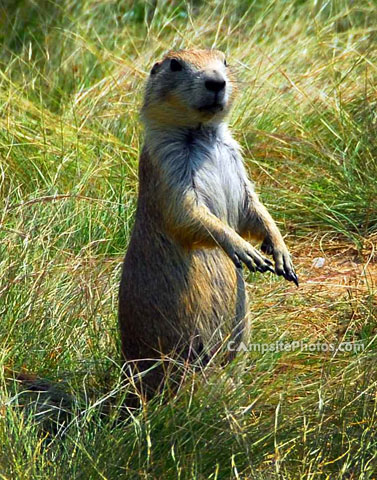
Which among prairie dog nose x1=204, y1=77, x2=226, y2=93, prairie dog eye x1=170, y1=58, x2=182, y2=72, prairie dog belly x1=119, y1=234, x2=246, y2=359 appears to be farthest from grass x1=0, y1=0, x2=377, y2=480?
prairie dog nose x1=204, y1=77, x2=226, y2=93

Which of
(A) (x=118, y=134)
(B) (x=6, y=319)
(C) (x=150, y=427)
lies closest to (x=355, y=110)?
(A) (x=118, y=134)

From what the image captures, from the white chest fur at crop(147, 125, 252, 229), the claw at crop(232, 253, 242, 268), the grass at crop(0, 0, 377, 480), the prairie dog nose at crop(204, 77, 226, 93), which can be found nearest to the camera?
the grass at crop(0, 0, 377, 480)

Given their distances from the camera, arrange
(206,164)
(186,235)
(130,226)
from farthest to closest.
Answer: (130,226), (206,164), (186,235)

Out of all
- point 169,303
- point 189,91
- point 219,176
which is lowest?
point 169,303

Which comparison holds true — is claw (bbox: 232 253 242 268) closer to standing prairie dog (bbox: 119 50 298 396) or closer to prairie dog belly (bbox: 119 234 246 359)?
standing prairie dog (bbox: 119 50 298 396)

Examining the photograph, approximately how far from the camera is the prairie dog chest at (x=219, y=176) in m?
4.82

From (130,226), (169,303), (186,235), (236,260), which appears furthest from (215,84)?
(130,226)

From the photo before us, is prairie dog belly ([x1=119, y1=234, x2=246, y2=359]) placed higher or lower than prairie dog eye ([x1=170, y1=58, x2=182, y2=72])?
lower

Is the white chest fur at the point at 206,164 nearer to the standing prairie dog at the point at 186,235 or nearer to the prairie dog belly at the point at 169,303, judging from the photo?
the standing prairie dog at the point at 186,235

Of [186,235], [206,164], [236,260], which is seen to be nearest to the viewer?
[236,260]

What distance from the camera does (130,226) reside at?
20.4ft

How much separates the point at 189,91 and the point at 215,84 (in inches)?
5.4

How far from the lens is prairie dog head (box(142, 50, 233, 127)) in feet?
15.5

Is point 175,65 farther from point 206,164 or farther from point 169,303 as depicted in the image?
point 169,303
